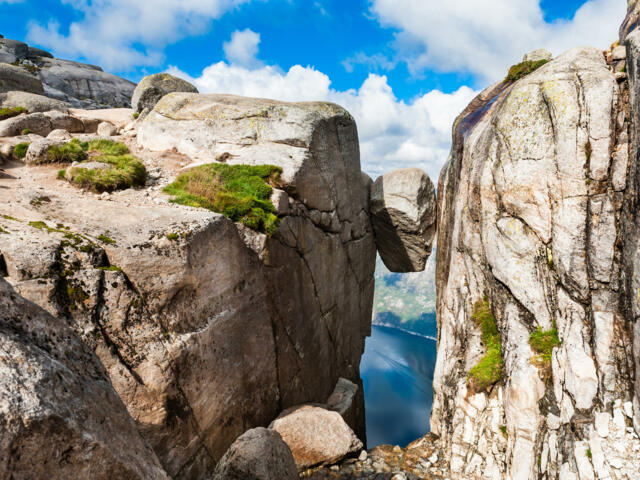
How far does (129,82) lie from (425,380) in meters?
98.8

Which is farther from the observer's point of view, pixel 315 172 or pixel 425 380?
pixel 425 380

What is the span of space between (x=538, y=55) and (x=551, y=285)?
44.5 feet

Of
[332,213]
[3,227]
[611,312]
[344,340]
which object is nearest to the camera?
[3,227]

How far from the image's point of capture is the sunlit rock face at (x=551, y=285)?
962cm

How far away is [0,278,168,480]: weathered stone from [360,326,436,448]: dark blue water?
5925 cm

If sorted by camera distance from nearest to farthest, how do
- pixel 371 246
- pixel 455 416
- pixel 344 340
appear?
pixel 455 416 < pixel 344 340 < pixel 371 246

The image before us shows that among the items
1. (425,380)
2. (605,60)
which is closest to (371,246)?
(605,60)

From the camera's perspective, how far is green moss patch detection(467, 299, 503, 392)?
12766 mm

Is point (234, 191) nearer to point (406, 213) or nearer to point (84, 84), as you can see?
point (406, 213)

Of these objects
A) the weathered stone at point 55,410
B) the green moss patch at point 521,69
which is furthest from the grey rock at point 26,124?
the green moss patch at point 521,69

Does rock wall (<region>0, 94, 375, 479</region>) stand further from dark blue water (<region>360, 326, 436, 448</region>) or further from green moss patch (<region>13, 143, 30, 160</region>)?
dark blue water (<region>360, 326, 436, 448</region>)

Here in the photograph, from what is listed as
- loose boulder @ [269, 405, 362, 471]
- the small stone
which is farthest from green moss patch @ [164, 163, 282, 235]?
the small stone

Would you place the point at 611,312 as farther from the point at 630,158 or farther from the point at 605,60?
the point at 605,60

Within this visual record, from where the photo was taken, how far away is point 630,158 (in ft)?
33.4
